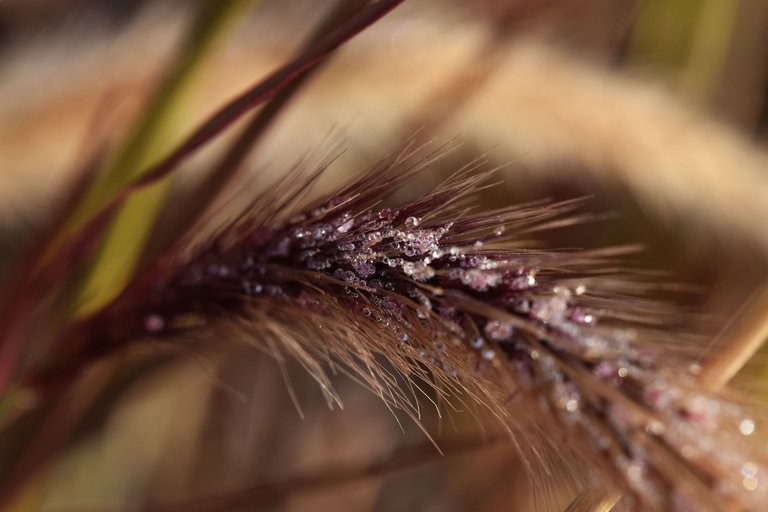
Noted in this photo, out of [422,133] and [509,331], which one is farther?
[422,133]

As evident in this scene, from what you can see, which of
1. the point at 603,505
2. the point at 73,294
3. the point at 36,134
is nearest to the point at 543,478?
the point at 603,505

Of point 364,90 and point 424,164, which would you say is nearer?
point 424,164

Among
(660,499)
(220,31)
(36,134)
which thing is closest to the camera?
(660,499)

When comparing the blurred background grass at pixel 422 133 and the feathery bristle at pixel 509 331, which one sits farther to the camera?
the blurred background grass at pixel 422 133

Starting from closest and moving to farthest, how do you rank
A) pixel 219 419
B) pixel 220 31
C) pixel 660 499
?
pixel 660 499
pixel 220 31
pixel 219 419

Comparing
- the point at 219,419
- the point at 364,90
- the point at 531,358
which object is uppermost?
the point at 364,90

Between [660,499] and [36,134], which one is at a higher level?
[36,134]

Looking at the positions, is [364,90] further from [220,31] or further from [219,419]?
[219,419]

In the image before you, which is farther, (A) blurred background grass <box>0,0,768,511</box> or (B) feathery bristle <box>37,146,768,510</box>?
(A) blurred background grass <box>0,0,768,511</box>
